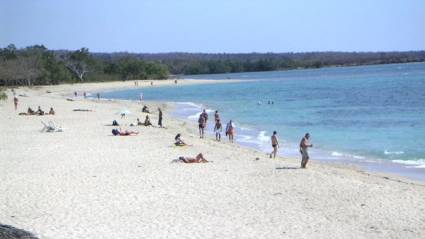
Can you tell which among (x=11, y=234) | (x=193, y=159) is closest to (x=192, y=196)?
(x=193, y=159)

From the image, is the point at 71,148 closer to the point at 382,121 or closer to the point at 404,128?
the point at 404,128

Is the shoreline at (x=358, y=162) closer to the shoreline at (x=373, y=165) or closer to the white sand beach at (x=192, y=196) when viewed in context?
the shoreline at (x=373, y=165)

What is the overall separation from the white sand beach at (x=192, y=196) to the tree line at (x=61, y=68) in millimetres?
72834

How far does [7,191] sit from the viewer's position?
14.0 m

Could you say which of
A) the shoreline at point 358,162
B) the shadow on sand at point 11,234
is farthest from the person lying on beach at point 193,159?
A: the shadow on sand at point 11,234

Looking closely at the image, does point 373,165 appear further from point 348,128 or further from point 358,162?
point 348,128

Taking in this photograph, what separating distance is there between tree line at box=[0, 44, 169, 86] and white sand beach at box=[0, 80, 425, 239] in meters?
72.8

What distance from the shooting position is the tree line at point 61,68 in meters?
90.7

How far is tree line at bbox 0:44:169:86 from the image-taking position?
90688 millimetres

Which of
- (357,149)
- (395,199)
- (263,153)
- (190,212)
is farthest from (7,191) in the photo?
(357,149)

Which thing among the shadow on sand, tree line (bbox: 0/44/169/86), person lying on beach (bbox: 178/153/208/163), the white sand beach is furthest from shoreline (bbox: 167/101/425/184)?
tree line (bbox: 0/44/169/86)

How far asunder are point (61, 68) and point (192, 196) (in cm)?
9265

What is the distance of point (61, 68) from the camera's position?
335 ft

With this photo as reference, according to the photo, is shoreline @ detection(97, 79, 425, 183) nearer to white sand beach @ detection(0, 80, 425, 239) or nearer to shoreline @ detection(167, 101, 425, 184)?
shoreline @ detection(167, 101, 425, 184)
